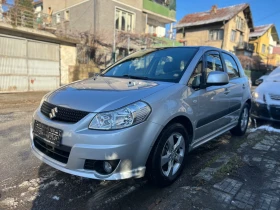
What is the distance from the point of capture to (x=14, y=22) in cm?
1141

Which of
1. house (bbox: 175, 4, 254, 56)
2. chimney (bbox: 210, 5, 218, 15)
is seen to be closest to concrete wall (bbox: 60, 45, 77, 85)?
house (bbox: 175, 4, 254, 56)

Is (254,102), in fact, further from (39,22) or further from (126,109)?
(39,22)

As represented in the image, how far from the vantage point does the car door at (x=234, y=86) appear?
4004mm

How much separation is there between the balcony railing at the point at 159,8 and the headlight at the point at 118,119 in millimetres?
19882

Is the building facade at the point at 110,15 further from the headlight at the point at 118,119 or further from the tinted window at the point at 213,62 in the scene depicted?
the headlight at the point at 118,119

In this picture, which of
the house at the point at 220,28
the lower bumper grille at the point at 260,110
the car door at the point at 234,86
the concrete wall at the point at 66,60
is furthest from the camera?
the house at the point at 220,28

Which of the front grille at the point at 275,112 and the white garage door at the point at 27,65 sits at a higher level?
the white garage door at the point at 27,65

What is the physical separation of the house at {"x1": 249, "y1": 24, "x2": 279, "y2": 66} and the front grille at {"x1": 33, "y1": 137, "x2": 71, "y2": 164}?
4007 centimetres

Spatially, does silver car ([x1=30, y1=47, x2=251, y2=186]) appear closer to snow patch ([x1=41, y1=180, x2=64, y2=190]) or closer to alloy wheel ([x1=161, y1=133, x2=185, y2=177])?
alloy wheel ([x1=161, y1=133, x2=185, y2=177])

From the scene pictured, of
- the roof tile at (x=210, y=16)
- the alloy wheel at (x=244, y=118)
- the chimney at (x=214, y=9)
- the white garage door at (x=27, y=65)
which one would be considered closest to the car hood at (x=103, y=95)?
the alloy wheel at (x=244, y=118)

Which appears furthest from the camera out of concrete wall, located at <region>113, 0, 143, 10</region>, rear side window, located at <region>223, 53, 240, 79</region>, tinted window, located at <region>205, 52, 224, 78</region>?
concrete wall, located at <region>113, 0, 143, 10</region>

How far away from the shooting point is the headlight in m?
2.15

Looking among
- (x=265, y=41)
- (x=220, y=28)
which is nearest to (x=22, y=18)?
(x=220, y=28)

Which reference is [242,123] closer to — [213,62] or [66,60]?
[213,62]
